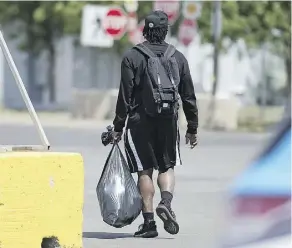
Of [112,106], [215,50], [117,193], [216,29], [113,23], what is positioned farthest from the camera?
[112,106]

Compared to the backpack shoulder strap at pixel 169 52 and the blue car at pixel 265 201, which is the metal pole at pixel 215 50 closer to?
the backpack shoulder strap at pixel 169 52

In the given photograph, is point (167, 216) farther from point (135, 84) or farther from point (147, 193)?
point (135, 84)

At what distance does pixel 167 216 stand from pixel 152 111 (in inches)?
32.9

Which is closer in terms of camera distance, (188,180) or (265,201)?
(265,201)

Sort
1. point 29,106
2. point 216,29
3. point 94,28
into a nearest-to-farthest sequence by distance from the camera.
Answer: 1. point 29,106
2. point 216,29
3. point 94,28

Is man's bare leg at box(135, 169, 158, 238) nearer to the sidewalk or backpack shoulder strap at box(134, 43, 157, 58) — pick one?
backpack shoulder strap at box(134, 43, 157, 58)

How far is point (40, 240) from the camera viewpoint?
8125 mm

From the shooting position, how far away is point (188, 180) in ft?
51.0

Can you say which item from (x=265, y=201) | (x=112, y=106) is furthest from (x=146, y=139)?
(x=112, y=106)

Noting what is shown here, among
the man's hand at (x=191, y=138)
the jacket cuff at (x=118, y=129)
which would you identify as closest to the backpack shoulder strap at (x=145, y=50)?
the jacket cuff at (x=118, y=129)

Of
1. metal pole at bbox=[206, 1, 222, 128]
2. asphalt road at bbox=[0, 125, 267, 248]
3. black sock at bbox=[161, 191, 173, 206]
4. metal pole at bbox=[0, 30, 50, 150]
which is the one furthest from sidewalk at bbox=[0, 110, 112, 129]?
metal pole at bbox=[0, 30, 50, 150]

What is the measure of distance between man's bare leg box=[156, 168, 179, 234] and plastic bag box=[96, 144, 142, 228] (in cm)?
21

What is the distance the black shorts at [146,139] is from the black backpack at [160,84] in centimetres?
9

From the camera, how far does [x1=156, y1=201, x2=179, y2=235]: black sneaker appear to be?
9180 mm
